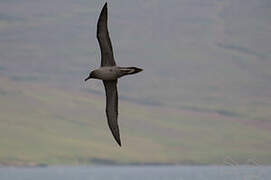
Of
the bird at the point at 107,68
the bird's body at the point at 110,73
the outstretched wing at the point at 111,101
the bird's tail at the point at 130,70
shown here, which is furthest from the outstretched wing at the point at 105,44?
the outstretched wing at the point at 111,101

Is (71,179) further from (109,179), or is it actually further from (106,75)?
(106,75)

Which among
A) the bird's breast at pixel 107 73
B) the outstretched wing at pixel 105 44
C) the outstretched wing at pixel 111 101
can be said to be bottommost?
the outstretched wing at pixel 111 101

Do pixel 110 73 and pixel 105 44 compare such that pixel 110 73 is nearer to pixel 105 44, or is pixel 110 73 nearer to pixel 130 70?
pixel 130 70

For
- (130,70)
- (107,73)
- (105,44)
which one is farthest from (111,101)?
(130,70)

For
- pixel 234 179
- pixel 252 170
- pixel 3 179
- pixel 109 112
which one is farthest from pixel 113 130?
pixel 3 179

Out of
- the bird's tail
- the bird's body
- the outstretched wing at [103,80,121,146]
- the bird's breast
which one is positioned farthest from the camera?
the outstretched wing at [103,80,121,146]

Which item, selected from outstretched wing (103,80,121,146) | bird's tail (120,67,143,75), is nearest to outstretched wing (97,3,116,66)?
bird's tail (120,67,143,75)

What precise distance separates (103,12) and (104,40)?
982mm

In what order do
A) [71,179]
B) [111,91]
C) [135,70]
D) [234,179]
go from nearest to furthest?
[135,70], [111,91], [234,179], [71,179]

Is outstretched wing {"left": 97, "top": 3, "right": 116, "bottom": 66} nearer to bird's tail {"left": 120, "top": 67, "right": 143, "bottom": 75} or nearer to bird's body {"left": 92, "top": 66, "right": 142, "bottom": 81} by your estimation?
bird's body {"left": 92, "top": 66, "right": 142, "bottom": 81}

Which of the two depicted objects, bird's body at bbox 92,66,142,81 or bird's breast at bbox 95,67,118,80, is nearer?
bird's body at bbox 92,66,142,81

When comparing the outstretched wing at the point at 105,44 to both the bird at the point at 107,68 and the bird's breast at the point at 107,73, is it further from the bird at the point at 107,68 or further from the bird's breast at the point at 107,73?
the bird's breast at the point at 107,73

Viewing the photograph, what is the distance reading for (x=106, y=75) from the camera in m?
24.1

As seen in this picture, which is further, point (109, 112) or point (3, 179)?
point (3, 179)
